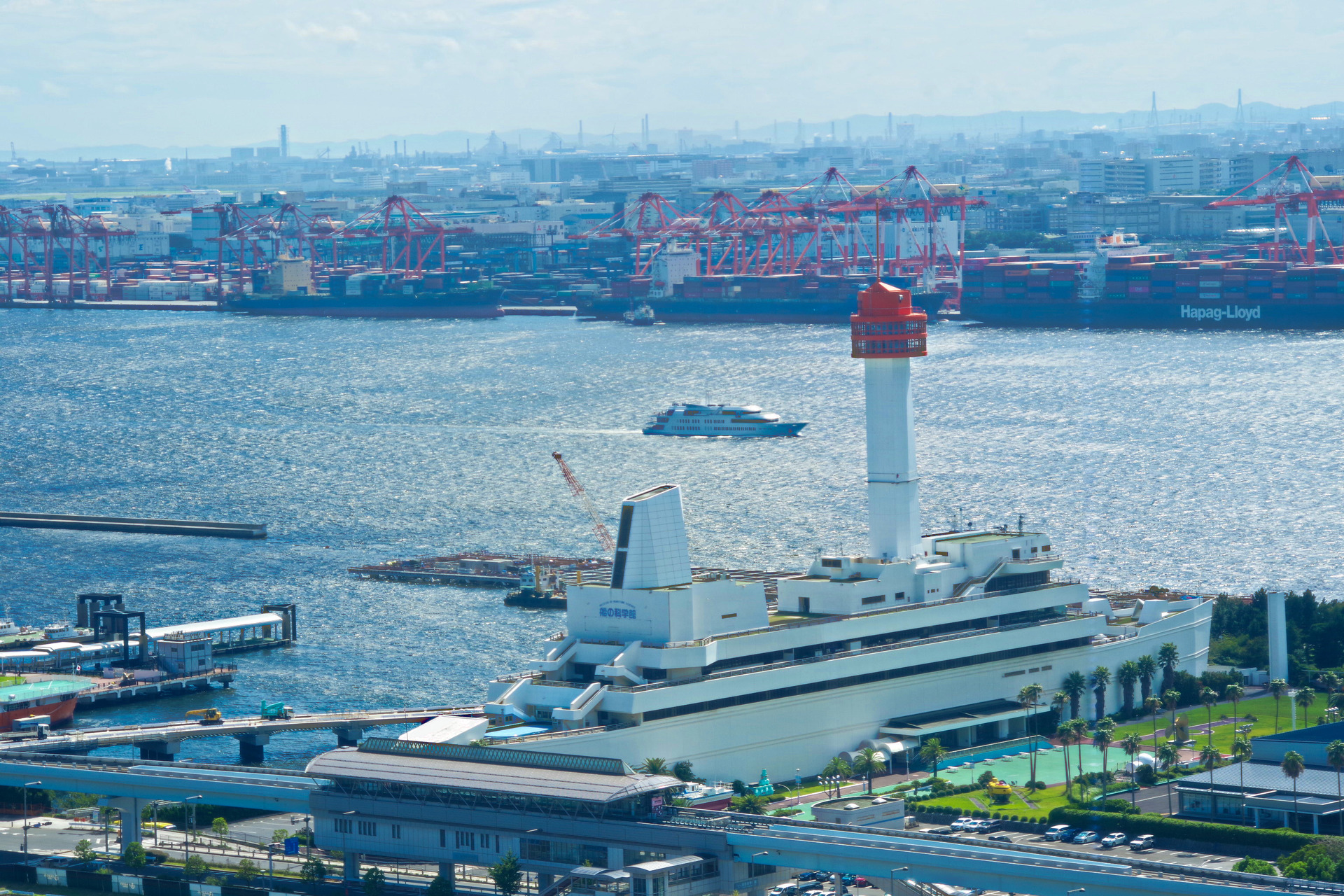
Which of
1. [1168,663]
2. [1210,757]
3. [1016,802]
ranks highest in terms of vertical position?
[1210,757]

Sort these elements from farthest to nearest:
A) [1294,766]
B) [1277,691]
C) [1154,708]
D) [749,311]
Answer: [749,311] < [1277,691] < [1154,708] < [1294,766]

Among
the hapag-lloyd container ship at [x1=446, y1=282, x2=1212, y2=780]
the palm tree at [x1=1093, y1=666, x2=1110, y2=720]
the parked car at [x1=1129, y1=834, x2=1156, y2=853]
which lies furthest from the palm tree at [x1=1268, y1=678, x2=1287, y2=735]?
the parked car at [x1=1129, y1=834, x2=1156, y2=853]

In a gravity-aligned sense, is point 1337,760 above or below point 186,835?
above

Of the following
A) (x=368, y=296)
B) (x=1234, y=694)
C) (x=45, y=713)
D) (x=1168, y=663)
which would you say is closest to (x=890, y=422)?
(x=1168, y=663)

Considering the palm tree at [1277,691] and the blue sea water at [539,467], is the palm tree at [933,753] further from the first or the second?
the blue sea water at [539,467]

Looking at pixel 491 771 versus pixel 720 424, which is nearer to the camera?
pixel 491 771

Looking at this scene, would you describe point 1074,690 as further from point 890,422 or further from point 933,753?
point 890,422

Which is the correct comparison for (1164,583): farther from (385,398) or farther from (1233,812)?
(385,398)
